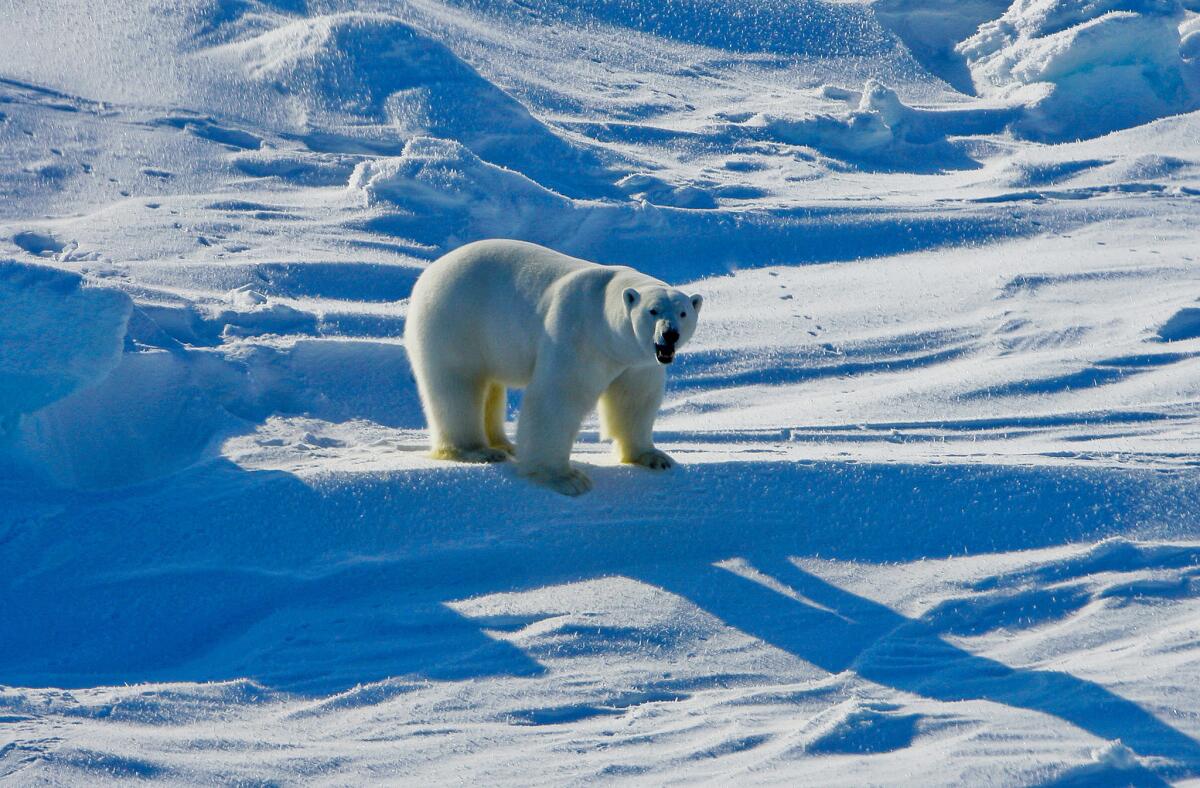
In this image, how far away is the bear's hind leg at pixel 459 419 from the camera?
550cm

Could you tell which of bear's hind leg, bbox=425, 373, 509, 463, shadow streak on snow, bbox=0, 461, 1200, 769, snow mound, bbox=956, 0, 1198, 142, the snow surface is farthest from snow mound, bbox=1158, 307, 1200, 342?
snow mound, bbox=956, 0, 1198, 142

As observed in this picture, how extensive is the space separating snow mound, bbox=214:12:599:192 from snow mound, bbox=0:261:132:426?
170 inches

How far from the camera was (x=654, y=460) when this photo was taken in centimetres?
531

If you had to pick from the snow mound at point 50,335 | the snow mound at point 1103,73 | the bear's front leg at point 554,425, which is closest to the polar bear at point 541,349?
the bear's front leg at point 554,425

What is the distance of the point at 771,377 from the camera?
7195 millimetres

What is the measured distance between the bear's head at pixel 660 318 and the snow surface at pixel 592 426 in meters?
0.65

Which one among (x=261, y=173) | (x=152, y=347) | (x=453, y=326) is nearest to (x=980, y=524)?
(x=453, y=326)

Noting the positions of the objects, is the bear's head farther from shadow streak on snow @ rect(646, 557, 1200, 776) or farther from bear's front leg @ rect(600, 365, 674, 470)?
shadow streak on snow @ rect(646, 557, 1200, 776)

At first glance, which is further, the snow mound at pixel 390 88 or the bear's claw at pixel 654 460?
the snow mound at pixel 390 88

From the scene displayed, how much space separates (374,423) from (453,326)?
1.20 m

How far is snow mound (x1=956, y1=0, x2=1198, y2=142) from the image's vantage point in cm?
1193

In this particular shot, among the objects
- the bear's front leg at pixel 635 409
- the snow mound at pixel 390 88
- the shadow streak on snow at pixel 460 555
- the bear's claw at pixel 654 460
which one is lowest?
the shadow streak on snow at pixel 460 555

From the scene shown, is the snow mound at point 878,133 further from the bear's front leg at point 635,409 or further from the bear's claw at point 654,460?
the bear's claw at point 654,460

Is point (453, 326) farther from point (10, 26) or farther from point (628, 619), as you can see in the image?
point (10, 26)
